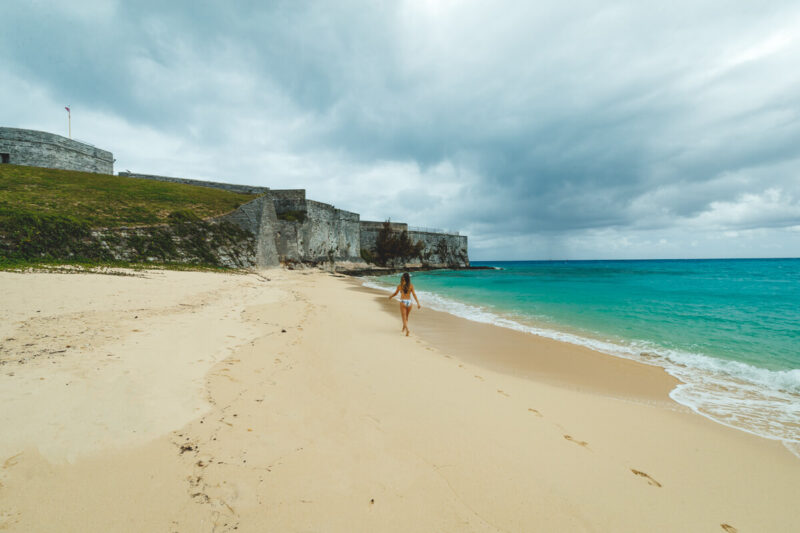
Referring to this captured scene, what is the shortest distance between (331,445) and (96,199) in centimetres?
2581

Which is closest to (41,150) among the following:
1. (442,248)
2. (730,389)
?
(730,389)

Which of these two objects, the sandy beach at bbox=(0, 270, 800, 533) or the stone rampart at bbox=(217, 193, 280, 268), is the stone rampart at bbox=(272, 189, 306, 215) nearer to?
the stone rampart at bbox=(217, 193, 280, 268)

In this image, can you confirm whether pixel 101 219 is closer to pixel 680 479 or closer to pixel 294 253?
pixel 294 253

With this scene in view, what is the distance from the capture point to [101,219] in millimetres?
16000

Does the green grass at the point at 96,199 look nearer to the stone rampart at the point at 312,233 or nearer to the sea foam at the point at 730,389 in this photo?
the stone rampart at the point at 312,233

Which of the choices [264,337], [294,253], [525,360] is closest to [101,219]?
[294,253]

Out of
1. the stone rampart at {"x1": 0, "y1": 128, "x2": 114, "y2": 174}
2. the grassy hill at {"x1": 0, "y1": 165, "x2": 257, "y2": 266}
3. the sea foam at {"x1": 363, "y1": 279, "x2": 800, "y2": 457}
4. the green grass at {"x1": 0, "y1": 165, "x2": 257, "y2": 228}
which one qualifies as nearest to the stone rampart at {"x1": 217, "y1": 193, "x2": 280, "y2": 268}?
the grassy hill at {"x1": 0, "y1": 165, "x2": 257, "y2": 266}

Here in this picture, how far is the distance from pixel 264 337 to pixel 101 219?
17.6 meters

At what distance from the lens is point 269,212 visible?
28.4 metres

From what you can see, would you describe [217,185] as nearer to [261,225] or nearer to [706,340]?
[261,225]

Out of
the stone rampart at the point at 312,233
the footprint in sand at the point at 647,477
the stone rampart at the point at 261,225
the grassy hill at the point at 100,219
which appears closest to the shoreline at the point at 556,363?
the footprint in sand at the point at 647,477

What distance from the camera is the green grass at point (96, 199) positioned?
602 inches

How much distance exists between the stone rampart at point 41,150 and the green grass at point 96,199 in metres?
4.00

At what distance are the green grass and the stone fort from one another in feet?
9.52
